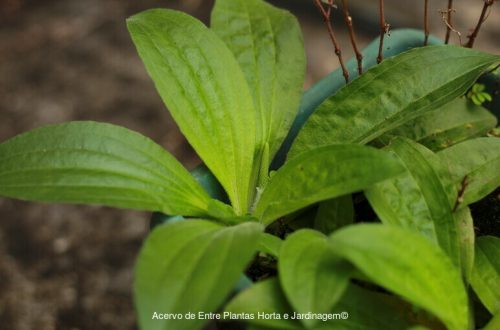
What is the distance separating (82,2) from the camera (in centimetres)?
189

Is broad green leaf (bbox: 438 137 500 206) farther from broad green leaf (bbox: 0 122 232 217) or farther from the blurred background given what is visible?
the blurred background

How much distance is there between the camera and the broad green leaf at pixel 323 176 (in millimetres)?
543

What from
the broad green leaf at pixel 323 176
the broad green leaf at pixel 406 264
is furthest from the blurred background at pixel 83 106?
the broad green leaf at pixel 406 264

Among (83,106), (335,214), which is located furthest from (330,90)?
(83,106)

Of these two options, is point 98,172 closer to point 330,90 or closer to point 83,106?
point 330,90

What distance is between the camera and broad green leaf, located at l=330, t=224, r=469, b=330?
0.50 m

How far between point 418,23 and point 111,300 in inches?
39.5

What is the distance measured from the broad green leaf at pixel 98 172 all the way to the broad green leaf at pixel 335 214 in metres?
0.09

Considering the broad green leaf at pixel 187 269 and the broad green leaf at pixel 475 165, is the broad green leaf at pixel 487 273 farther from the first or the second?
the broad green leaf at pixel 187 269

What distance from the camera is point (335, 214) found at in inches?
25.2

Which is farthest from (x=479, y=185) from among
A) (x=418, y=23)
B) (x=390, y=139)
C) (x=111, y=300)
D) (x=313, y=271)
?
(x=418, y=23)

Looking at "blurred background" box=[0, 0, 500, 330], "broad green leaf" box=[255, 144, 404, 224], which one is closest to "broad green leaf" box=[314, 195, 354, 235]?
"broad green leaf" box=[255, 144, 404, 224]

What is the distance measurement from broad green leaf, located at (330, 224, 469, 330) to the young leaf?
0.7 inches

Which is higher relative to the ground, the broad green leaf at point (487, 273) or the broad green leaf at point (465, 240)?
the broad green leaf at point (465, 240)
